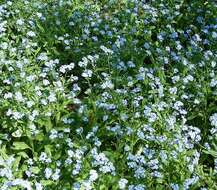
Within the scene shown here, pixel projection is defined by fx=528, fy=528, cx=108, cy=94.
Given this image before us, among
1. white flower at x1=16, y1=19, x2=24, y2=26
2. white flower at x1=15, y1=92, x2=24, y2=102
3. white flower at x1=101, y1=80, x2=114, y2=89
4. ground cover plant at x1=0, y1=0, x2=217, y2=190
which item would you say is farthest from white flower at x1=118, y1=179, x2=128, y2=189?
white flower at x1=16, y1=19, x2=24, y2=26

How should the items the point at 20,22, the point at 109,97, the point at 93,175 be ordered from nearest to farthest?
the point at 93,175 → the point at 109,97 → the point at 20,22

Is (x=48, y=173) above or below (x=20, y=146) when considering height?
below

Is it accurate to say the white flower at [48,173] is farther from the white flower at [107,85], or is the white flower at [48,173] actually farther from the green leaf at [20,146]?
the white flower at [107,85]

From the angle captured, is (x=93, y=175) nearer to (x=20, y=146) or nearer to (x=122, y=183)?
(x=122, y=183)

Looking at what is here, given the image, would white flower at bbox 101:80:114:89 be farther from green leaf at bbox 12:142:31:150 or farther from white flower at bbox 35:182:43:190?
white flower at bbox 35:182:43:190

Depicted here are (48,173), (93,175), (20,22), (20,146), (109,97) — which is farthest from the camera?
(20,22)

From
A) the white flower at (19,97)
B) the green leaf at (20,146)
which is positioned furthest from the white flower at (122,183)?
the white flower at (19,97)

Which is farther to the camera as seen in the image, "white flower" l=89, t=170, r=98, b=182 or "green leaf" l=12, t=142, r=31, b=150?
"green leaf" l=12, t=142, r=31, b=150

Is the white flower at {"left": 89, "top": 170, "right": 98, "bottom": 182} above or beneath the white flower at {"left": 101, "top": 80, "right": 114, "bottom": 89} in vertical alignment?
beneath

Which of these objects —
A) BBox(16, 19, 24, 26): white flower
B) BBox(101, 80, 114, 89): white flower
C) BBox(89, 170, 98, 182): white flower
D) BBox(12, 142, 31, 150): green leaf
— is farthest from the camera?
BBox(16, 19, 24, 26): white flower

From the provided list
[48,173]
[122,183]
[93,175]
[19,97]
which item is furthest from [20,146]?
[122,183]
